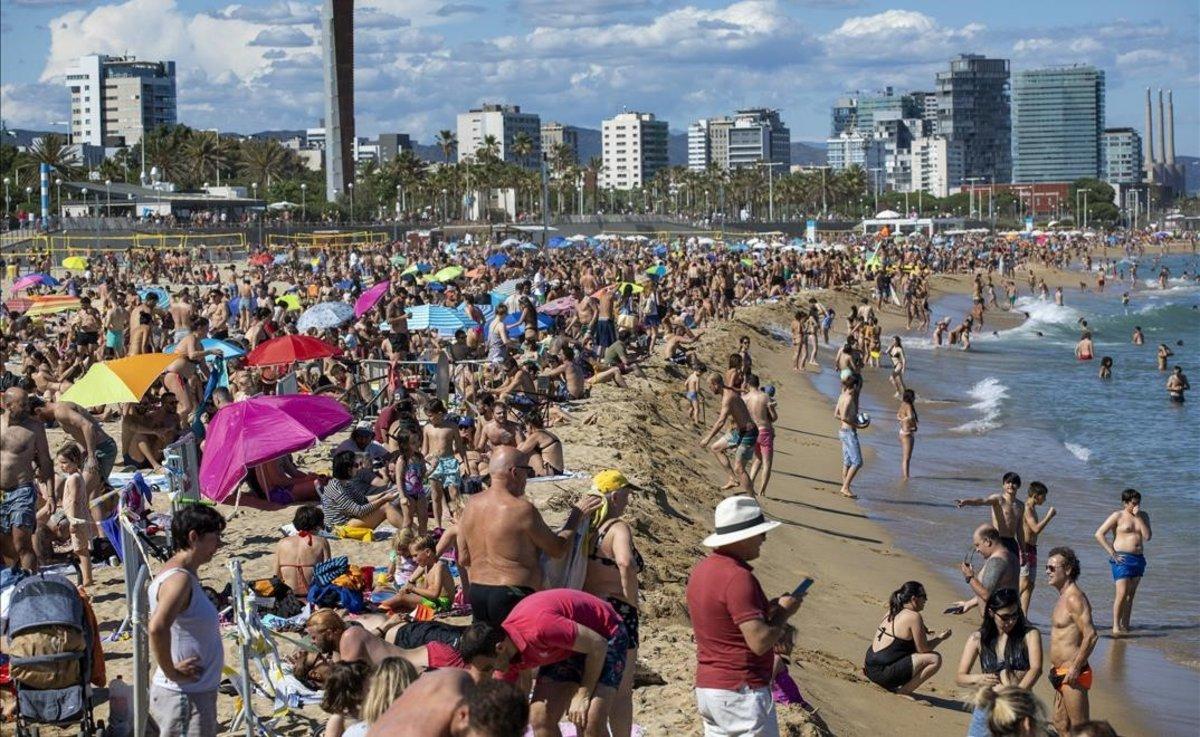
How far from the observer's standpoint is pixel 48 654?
21.2 ft

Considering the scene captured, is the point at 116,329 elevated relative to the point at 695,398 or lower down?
elevated

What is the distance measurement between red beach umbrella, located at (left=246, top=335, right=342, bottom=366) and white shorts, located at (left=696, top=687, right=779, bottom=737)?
1003cm

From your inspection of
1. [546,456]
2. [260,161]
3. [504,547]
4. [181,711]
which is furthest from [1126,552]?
[260,161]

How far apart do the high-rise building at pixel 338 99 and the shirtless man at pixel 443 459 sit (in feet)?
288

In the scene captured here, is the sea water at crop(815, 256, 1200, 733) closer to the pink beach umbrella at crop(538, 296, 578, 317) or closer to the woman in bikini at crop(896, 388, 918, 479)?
the woman in bikini at crop(896, 388, 918, 479)

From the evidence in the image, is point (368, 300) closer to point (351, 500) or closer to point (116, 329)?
point (116, 329)

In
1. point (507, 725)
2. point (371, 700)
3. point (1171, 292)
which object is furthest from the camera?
point (1171, 292)

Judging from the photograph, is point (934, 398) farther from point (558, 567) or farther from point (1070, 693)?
point (558, 567)

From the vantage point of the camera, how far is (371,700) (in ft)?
16.3

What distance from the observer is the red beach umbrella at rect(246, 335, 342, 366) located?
15.1 m

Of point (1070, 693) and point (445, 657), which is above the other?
point (445, 657)

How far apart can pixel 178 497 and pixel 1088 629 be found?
6.31 meters

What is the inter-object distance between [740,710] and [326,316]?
50.7ft

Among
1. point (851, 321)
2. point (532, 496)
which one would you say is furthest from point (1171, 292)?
point (532, 496)
